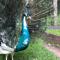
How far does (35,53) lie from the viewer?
251 inches

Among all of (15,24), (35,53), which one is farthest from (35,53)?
(15,24)

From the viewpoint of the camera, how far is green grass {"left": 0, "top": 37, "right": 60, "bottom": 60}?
6285 millimetres

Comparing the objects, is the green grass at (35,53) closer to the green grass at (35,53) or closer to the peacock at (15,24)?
the green grass at (35,53)

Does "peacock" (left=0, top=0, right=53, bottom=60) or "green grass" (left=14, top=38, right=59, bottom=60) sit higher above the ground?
"peacock" (left=0, top=0, right=53, bottom=60)

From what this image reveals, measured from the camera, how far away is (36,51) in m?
6.41

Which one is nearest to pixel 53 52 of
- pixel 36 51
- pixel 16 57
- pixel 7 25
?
pixel 36 51

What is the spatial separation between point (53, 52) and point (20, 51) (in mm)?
825

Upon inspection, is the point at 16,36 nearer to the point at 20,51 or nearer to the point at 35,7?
the point at 20,51

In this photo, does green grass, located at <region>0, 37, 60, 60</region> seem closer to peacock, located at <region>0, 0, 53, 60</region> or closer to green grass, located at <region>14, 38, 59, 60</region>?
green grass, located at <region>14, 38, 59, 60</region>

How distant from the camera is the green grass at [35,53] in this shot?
6285 mm

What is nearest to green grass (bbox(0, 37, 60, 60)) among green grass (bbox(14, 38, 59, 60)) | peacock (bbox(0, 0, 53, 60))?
green grass (bbox(14, 38, 59, 60))

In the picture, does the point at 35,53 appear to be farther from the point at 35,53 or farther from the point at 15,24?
the point at 15,24

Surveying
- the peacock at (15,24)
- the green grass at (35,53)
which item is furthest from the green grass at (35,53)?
the peacock at (15,24)

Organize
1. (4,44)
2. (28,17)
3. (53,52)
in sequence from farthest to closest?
(53,52), (28,17), (4,44)
